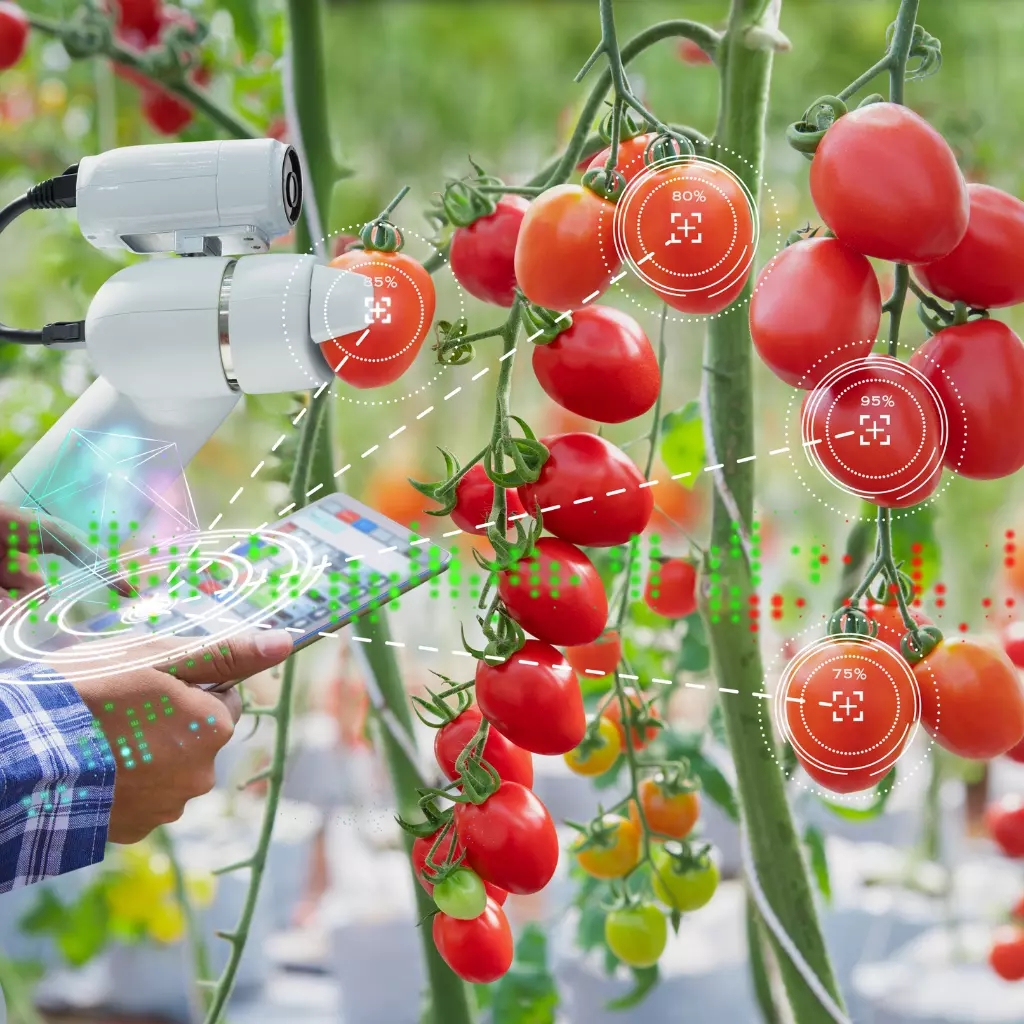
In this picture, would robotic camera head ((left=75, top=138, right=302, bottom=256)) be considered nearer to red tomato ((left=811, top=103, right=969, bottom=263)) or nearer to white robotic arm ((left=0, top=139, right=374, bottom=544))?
white robotic arm ((left=0, top=139, right=374, bottom=544))

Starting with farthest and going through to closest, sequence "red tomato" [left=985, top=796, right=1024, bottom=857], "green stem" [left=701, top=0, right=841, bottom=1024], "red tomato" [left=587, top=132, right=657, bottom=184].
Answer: "red tomato" [left=985, top=796, right=1024, bottom=857] → "green stem" [left=701, top=0, right=841, bottom=1024] → "red tomato" [left=587, top=132, right=657, bottom=184]

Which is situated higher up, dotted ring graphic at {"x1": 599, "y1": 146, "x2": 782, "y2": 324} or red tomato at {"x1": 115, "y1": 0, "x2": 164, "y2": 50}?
red tomato at {"x1": 115, "y1": 0, "x2": 164, "y2": 50}

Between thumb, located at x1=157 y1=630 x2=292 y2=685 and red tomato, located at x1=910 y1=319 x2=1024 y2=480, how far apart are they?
34 centimetres

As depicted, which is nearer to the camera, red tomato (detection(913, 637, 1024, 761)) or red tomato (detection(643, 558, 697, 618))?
red tomato (detection(913, 637, 1024, 761))

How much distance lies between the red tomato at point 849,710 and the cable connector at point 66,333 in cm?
43

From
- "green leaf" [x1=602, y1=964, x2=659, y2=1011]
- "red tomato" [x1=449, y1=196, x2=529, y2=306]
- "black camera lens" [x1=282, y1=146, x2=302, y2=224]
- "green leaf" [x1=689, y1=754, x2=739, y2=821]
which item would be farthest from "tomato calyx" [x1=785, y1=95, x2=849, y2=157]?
"green leaf" [x1=602, y1=964, x2=659, y2=1011]

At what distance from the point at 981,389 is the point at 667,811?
0.34m

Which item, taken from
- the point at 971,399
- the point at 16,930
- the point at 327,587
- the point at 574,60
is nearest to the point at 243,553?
the point at 327,587

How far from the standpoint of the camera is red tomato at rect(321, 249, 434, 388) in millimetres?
556

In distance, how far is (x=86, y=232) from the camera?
56 centimetres

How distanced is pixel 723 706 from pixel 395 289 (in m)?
0.31

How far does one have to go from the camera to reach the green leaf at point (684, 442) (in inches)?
26.9

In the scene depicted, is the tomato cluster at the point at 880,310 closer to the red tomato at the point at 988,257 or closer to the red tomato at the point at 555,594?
the red tomato at the point at 988,257

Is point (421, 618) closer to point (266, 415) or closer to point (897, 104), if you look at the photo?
point (266, 415)
